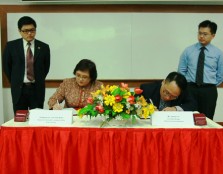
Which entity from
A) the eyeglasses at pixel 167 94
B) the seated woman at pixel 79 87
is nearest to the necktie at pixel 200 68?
the eyeglasses at pixel 167 94

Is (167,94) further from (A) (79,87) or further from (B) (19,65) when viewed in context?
(B) (19,65)

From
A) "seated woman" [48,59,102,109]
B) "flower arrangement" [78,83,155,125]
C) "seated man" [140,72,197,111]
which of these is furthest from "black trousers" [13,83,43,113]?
"flower arrangement" [78,83,155,125]

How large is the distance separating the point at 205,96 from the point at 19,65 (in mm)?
1931

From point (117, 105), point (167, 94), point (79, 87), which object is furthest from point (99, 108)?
point (79, 87)

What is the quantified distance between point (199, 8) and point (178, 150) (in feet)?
9.42

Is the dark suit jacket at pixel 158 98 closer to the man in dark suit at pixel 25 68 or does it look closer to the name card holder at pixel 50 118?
the name card holder at pixel 50 118

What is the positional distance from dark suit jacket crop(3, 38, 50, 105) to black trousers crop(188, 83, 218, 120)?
5.12 ft

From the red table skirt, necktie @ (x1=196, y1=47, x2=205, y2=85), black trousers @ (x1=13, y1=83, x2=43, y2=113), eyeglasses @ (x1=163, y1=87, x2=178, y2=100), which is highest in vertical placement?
necktie @ (x1=196, y1=47, x2=205, y2=85)

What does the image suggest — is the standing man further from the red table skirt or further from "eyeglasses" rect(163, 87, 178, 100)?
the red table skirt

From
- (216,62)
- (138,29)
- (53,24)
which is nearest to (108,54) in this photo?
(138,29)

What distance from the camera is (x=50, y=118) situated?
80.3 inches

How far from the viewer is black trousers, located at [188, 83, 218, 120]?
3.18 metres

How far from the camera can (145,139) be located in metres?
1.93

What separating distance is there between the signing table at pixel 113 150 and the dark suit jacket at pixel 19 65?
1457 millimetres
